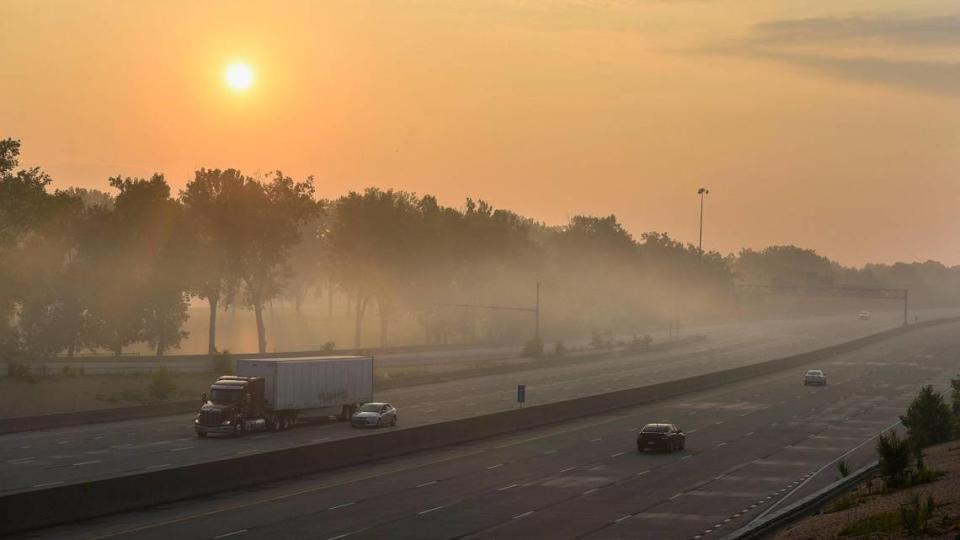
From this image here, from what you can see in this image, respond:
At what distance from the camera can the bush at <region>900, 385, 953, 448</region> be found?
166 ft

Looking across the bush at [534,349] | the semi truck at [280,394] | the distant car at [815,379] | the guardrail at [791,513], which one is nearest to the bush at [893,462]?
the guardrail at [791,513]

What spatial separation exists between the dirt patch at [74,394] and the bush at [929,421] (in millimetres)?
44193

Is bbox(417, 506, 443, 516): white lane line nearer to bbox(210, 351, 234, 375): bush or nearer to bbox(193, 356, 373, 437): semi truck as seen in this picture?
bbox(193, 356, 373, 437): semi truck

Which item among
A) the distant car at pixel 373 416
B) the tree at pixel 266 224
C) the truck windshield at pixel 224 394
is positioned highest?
the tree at pixel 266 224

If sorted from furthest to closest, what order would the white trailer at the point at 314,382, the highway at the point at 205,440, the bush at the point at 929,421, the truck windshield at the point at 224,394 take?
the white trailer at the point at 314,382
the truck windshield at the point at 224,394
the bush at the point at 929,421
the highway at the point at 205,440

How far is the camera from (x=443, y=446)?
5172cm

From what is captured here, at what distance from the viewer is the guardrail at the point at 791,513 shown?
27.3 meters

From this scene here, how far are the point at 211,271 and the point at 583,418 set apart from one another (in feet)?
295

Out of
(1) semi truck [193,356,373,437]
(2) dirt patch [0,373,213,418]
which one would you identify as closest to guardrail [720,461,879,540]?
(1) semi truck [193,356,373,437]

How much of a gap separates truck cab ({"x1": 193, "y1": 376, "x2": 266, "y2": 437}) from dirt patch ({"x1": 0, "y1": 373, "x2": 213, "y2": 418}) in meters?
19.2

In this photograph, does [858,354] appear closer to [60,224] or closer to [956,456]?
[60,224]

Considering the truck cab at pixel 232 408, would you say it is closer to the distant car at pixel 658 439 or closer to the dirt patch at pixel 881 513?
the distant car at pixel 658 439

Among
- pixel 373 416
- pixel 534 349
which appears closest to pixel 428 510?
pixel 373 416

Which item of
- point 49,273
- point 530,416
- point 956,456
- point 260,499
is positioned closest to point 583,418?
point 530,416
